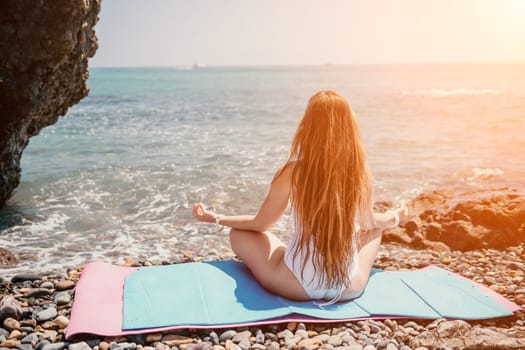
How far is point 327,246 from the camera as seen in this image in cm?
436

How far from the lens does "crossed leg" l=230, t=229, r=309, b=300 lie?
15.2ft

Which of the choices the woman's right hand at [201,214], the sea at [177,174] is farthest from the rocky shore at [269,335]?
the sea at [177,174]

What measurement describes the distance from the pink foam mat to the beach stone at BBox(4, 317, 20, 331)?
1.56 ft

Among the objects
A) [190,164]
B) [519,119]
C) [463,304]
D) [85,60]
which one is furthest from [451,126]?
[463,304]

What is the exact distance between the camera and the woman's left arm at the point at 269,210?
14.5 feet

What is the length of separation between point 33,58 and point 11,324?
15.2ft

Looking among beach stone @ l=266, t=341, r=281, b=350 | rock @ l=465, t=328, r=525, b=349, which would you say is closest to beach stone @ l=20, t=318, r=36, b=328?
beach stone @ l=266, t=341, r=281, b=350

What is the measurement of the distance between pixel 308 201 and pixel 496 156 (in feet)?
36.3

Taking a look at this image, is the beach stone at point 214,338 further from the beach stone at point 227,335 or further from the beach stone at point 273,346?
the beach stone at point 273,346

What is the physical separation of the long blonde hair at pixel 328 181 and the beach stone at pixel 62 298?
7.77 feet

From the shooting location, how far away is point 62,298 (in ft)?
16.2

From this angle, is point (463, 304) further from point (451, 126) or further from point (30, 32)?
point (451, 126)

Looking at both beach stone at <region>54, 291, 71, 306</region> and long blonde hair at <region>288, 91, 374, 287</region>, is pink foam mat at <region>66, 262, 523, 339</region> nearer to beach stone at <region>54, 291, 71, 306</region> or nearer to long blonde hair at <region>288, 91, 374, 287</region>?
beach stone at <region>54, 291, 71, 306</region>

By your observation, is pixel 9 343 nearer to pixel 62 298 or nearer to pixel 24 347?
pixel 24 347
